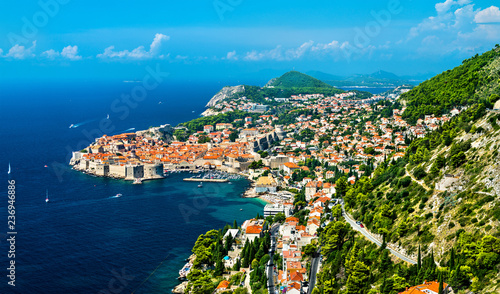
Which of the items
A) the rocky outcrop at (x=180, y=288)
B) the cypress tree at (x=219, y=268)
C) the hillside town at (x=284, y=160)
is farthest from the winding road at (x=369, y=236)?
the rocky outcrop at (x=180, y=288)

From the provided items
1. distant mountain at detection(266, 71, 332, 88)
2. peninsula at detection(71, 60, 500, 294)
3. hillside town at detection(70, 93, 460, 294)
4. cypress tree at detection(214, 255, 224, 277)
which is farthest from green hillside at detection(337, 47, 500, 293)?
distant mountain at detection(266, 71, 332, 88)

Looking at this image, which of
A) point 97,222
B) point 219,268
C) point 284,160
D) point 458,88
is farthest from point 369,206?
point 458,88

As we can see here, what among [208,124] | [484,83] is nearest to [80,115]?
[208,124]

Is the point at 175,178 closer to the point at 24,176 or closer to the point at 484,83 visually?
the point at 24,176

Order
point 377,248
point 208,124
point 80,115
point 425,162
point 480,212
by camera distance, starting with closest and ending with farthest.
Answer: point 480,212, point 377,248, point 425,162, point 208,124, point 80,115

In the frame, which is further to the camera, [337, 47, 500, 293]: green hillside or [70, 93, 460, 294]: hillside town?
[70, 93, 460, 294]: hillside town

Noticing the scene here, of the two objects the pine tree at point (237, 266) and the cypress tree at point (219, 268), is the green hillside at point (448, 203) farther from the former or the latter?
the cypress tree at point (219, 268)

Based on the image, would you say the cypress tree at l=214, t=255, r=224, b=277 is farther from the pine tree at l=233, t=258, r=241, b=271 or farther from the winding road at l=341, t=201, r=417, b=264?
the winding road at l=341, t=201, r=417, b=264
